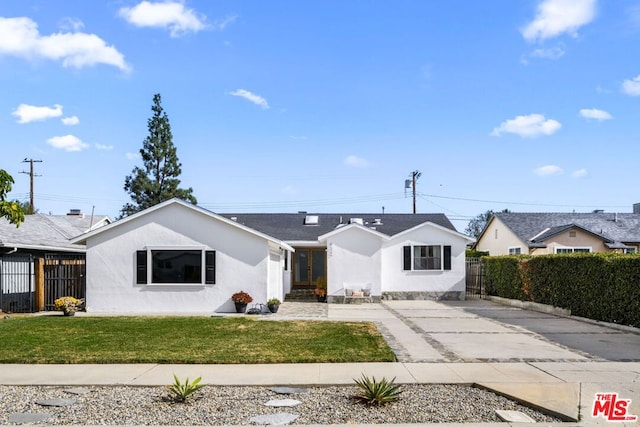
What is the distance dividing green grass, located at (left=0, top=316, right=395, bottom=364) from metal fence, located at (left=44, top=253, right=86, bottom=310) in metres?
3.14

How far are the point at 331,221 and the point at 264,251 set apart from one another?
37.9ft

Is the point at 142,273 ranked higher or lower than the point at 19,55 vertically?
lower

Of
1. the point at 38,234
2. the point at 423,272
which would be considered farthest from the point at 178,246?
the point at 423,272

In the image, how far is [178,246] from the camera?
18.4 meters

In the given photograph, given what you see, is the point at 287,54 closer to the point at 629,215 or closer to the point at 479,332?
the point at 479,332

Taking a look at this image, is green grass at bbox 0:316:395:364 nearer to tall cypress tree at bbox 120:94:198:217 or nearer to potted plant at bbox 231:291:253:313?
potted plant at bbox 231:291:253:313

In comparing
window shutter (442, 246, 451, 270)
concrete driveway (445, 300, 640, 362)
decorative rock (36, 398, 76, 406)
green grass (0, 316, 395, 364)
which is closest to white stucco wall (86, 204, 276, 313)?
green grass (0, 316, 395, 364)

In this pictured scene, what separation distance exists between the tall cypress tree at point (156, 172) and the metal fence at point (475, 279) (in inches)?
775

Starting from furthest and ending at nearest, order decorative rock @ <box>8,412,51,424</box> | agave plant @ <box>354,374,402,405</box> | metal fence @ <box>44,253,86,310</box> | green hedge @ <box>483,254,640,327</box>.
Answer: metal fence @ <box>44,253,86,310</box> < green hedge @ <box>483,254,640,327</box> < agave plant @ <box>354,374,402,405</box> < decorative rock @ <box>8,412,51,424</box>

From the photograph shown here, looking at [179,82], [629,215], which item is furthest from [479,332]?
[629,215]

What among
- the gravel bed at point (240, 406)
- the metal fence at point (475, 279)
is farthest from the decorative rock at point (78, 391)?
the metal fence at point (475, 279)

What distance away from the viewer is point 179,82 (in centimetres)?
1608

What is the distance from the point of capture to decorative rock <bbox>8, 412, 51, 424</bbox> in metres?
6.23

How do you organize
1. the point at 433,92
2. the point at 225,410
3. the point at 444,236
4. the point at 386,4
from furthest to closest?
the point at 444,236
the point at 433,92
the point at 386,4
the point at 225,410
